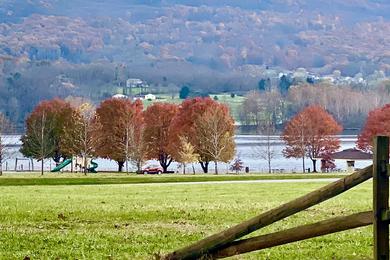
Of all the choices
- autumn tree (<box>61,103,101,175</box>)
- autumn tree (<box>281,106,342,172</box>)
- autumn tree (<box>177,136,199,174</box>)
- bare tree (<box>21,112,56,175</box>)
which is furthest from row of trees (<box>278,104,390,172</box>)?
bare tree (<box>21,112,56,175</box>)

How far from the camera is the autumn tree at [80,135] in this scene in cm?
9794

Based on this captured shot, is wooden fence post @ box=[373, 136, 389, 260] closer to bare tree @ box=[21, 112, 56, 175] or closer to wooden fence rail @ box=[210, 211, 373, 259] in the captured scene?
wooden fence rail @ box=[210, 211, 373, 259]

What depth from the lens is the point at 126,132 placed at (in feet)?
344

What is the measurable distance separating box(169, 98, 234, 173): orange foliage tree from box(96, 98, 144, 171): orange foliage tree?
4.38 m

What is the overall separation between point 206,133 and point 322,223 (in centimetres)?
9088

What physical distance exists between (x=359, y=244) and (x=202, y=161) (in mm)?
89047

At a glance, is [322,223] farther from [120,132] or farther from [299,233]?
[120,132]

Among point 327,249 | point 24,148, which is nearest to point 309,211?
point 327,249

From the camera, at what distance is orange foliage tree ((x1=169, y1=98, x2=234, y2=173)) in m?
101

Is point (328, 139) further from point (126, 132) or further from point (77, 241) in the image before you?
point (77, 241)

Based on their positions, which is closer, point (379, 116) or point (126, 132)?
point (126, 132)

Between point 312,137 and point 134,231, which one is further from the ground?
point 312,137

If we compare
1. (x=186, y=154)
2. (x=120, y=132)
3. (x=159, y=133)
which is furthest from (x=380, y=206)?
(x=159, y=133)

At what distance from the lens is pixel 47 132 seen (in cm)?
10869
